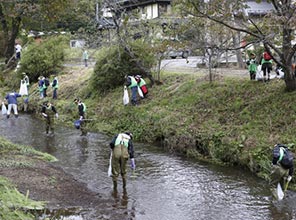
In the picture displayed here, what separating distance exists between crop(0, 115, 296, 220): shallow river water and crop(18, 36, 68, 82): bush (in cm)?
1515

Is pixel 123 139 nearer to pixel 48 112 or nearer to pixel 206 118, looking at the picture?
pixel 206 118

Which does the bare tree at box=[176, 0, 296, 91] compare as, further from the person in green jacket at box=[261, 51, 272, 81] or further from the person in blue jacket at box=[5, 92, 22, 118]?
the person in blue jacket at box=[5, 92, 22, 118]

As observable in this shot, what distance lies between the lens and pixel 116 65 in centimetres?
2734

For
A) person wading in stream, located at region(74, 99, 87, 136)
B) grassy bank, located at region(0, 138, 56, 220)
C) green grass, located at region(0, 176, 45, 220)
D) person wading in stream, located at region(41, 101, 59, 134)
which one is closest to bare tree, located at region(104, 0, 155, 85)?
person wading in stream, located at region(74, 99, 87, 136)

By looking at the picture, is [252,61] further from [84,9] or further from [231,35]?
[84,9]

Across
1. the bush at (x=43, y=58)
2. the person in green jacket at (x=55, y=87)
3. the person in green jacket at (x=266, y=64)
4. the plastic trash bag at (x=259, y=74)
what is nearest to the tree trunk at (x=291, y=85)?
the person in green jacket at (x=266, y=64)

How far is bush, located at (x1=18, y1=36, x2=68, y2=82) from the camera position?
115ft

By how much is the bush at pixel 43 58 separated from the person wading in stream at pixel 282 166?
25348 mm

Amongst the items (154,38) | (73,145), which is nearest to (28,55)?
(154,38)

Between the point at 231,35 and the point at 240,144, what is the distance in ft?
23.1

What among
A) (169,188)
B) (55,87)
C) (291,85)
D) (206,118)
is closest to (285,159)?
(169,188)

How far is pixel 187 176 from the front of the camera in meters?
15.7

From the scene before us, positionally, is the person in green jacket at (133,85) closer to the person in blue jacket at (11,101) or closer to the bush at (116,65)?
the bush at (116,65)

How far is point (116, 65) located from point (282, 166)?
16.2 m
